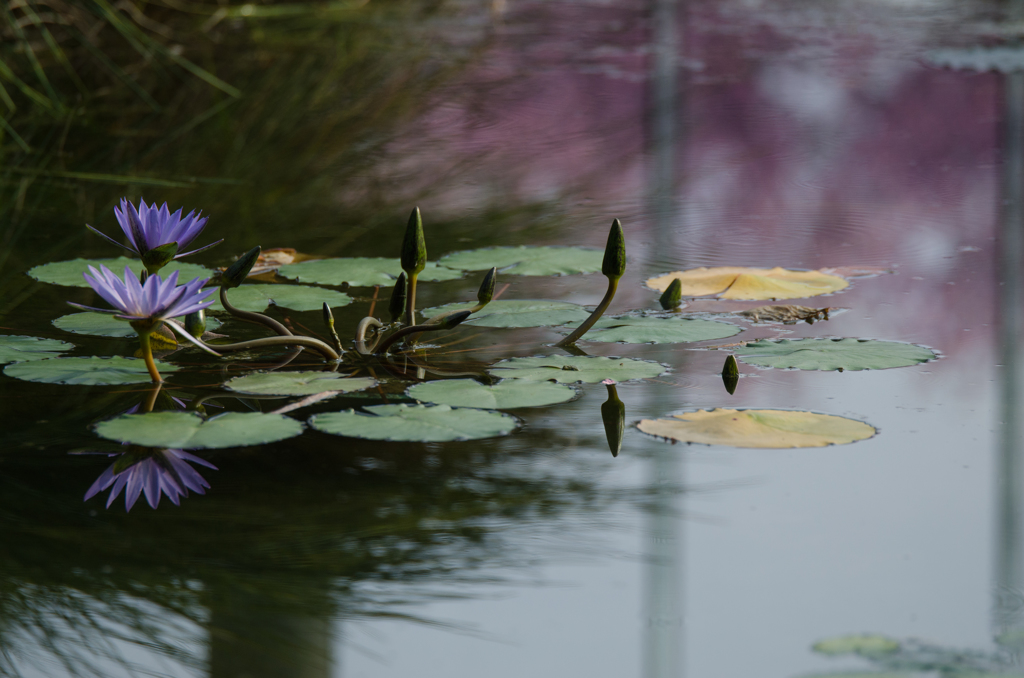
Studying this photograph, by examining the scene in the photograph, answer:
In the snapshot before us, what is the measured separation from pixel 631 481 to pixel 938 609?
0.33 meters

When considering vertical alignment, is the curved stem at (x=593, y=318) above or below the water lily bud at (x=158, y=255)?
below

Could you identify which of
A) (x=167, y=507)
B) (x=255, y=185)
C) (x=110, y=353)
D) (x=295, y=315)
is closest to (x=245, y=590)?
(x=167, y=507)

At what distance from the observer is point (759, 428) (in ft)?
3.96

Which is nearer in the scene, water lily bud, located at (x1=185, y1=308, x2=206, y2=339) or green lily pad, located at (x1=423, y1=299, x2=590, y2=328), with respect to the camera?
water lily bud, located at (x1=185, y1=308, x2=206, y2=339)

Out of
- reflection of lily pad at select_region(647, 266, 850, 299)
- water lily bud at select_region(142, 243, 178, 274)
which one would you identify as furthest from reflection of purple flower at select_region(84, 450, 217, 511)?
reflection of lily pad at select_region(647, 266, 850, 299)

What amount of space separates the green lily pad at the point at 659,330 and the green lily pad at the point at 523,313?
5 cm

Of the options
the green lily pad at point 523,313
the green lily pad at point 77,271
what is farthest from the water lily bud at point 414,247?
the green lily pad at point 77,271

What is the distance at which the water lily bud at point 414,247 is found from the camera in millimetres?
1402

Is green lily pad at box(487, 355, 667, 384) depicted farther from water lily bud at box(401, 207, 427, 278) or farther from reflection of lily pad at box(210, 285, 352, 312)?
reflection of lily pad at box(210, 285, 352, 312)

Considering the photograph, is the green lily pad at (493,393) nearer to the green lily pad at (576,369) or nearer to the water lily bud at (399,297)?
the green lily pad at (576,369)

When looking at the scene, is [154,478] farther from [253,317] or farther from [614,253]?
[614,253]

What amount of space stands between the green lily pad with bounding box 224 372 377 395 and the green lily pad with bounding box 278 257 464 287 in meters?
0.40

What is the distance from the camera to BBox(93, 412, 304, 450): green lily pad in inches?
44.4

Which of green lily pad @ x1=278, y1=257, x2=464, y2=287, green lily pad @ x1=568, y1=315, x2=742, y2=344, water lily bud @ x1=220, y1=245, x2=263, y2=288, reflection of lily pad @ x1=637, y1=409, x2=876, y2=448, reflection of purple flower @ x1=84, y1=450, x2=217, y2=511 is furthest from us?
green lily pad @ x1=278, y1=257, x2=464, y2=287
